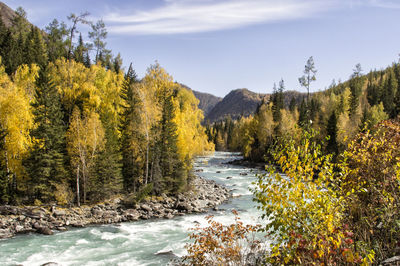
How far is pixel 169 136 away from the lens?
1099 inches

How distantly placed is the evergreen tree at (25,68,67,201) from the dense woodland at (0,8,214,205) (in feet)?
0.25

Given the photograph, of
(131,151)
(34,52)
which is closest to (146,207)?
(131,151)

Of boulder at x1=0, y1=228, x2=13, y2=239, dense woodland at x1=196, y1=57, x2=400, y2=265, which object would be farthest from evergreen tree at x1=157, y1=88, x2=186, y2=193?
dense woodland at x1=196, y1=57, x2=400, y2=265

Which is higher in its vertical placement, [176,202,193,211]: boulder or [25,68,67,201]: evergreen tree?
[25,68,67,201]: evergreen tree

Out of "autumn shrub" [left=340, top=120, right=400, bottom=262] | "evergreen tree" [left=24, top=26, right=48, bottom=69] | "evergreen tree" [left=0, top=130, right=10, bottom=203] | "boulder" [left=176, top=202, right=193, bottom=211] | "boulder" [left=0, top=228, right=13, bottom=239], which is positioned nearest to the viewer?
"autumn shrub" [left=340, top=120, right=400, bottom=262]

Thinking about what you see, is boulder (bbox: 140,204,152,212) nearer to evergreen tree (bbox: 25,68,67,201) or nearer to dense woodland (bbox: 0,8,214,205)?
dense woodland (bbox: 0,8,214,205)

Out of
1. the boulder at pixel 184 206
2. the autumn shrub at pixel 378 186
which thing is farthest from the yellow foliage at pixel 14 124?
the autumn shrub at pixel 378 186

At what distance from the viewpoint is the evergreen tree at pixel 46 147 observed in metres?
23.1

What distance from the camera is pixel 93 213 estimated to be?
22.2 m

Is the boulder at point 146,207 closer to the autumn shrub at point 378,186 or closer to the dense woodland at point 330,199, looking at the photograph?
the dense woodland at point 330,199

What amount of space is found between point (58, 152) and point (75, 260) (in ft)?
45.2

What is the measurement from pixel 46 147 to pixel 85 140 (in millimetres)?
3549

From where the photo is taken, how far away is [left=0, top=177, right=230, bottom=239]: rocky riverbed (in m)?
18.8

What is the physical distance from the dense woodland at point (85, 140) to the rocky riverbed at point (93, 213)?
1.35 metres
